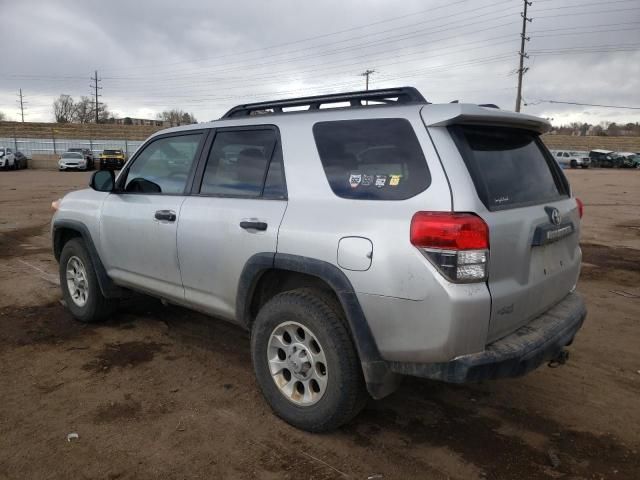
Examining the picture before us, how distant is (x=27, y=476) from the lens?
269 cm

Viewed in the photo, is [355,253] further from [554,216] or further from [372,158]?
[554,216]

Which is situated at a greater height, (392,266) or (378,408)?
(392,266)

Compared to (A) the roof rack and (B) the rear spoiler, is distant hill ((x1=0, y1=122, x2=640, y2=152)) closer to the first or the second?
(A) the roof rack

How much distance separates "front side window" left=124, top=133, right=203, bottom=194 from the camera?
3.95 m

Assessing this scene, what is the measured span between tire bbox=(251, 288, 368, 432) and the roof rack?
4.02ft

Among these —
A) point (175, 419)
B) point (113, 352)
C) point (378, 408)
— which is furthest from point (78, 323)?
point (378, 408)

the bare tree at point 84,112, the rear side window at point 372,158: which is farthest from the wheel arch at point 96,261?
the bare tree at point 84,112

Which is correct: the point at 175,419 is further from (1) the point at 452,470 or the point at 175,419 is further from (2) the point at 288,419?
(1) the point at 452,470

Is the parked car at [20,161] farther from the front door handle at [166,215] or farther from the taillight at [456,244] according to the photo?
the taillight at [456,244]

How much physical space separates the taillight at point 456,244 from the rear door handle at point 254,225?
1.02 meters

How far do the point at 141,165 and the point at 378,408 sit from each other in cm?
275

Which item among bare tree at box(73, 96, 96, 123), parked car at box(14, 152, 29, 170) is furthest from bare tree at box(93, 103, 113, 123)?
parked car at box(14, 152, 29, 170)

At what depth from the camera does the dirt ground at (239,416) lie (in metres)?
2.79

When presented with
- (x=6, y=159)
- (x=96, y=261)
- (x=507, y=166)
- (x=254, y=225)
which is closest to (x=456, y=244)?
(x=507, y=166)
